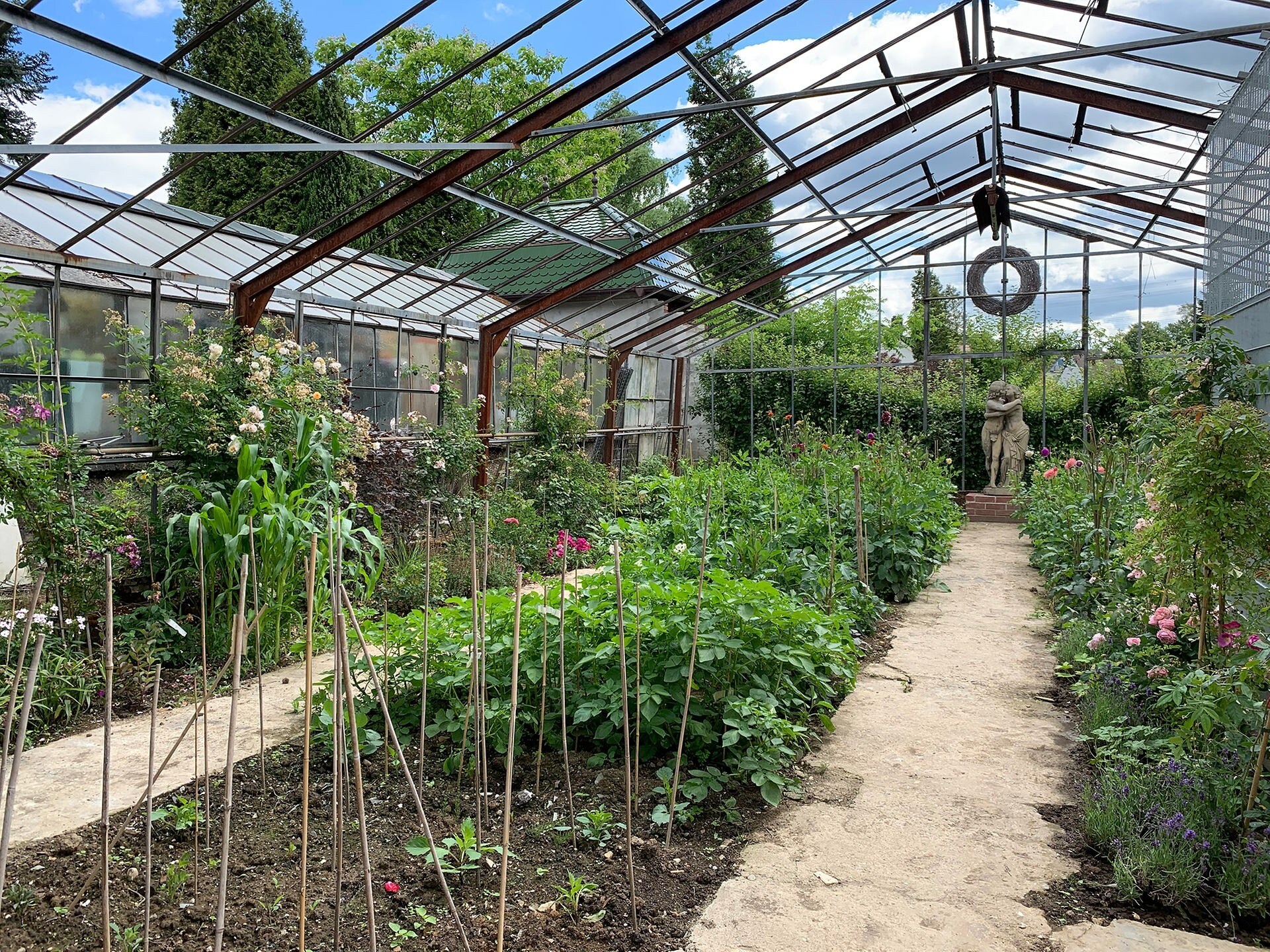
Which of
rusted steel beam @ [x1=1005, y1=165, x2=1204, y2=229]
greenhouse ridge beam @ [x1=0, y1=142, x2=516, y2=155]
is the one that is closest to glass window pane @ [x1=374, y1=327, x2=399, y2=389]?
greenhouse ridge beam @ [x1=0, y1=142, x2=516, y2=155]

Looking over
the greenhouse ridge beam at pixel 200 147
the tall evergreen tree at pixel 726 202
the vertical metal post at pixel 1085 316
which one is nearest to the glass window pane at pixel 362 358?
the greenhouse ridge beam at pixel 200 147

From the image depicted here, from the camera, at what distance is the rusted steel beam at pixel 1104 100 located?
8227 millimetres

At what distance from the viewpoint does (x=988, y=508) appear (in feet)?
42.0

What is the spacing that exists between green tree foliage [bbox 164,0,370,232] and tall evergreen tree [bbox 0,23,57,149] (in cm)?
259

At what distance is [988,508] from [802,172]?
631 cm

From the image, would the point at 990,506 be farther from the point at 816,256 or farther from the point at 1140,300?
the point at 816,256

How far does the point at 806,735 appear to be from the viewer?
149 inches

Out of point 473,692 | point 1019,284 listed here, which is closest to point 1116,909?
point 473,692

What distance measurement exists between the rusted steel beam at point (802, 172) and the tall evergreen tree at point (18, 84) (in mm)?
9367

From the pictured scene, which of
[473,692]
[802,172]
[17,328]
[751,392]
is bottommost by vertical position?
[473,692]

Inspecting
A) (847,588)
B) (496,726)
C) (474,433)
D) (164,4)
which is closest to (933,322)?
(474,433)

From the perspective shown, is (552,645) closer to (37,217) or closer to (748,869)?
(748,869)

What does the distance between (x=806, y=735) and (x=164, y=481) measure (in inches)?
168

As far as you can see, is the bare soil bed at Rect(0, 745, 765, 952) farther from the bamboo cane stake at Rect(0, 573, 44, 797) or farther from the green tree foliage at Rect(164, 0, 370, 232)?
the green tree foliage at Rect(164, 0, 370, 232)
